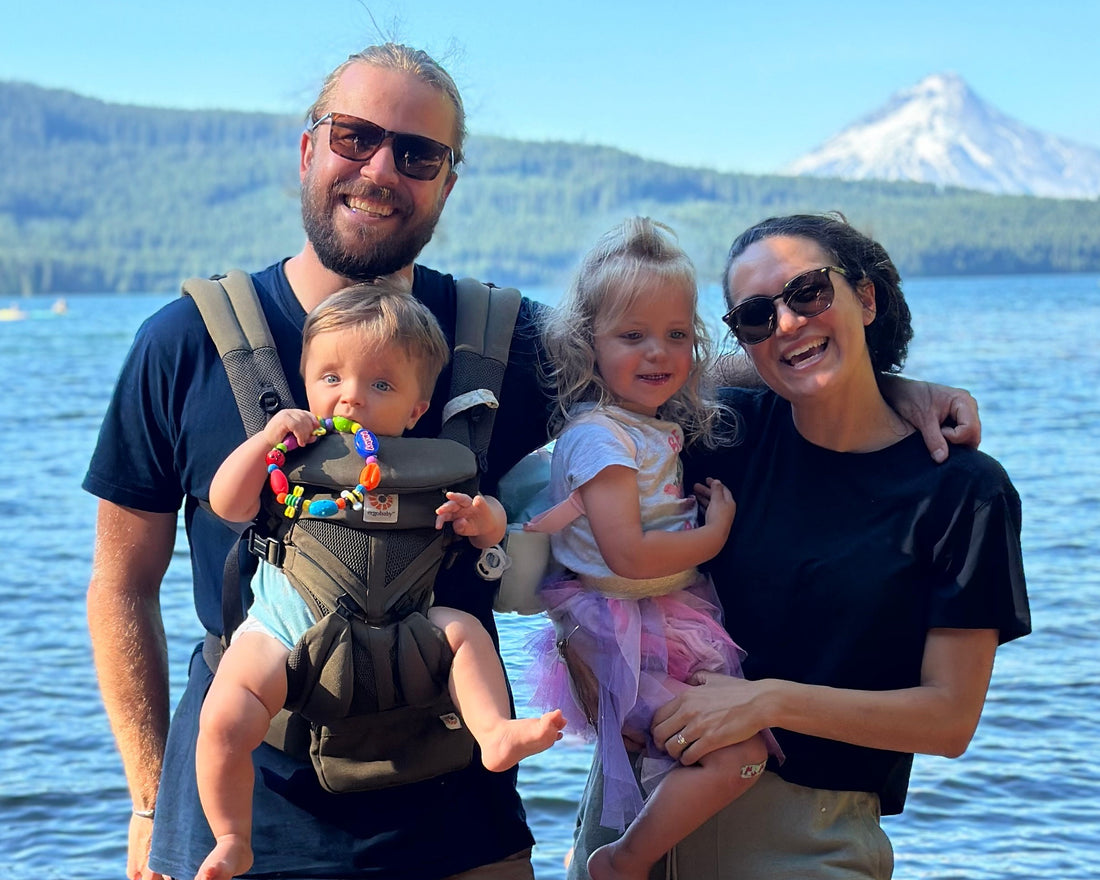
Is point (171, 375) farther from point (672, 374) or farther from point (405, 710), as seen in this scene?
point (672, 374)

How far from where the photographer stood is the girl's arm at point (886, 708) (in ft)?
9.46

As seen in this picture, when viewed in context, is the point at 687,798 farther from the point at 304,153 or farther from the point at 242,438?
the point at 304,153

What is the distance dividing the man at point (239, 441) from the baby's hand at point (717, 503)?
0.43 m

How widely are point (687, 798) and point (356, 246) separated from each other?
150 centimetres

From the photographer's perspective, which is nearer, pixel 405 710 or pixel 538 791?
pixel 405 710

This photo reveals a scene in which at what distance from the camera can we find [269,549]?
2686 millimetres

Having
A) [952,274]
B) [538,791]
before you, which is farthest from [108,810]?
[952,274]

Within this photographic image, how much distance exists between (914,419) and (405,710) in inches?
55.8

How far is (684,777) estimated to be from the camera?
2.98 m

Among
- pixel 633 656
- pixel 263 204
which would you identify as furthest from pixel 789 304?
pixel 263 204

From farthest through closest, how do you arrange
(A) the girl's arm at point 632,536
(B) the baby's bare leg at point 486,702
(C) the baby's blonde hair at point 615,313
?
1. (C) the baby's blonde hair at point 615,313
2. (A) the girl's arm at point 632,536
3. (B) the baby's bare leg at point 486,702

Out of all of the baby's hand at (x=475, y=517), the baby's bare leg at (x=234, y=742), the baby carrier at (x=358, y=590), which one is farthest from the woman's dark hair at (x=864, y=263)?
the baby's bare leg at (x=234, y=742)

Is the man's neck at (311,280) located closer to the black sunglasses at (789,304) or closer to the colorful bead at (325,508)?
the colorful bead at (325,508)

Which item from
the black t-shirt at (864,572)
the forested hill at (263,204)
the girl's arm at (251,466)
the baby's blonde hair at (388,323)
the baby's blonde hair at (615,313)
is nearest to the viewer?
the girl's arm at (251,466)
